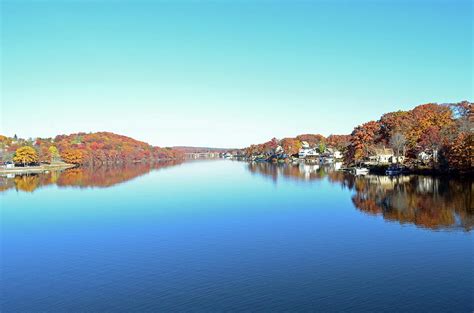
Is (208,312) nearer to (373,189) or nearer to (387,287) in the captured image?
(387,287)

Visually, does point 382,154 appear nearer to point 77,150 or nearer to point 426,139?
point 426,139

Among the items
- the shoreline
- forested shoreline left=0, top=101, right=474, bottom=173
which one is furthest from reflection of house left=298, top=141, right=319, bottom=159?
the shoreline

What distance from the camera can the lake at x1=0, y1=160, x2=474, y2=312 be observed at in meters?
11.6

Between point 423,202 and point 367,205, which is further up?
point 423,202

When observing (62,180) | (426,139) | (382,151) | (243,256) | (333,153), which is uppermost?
(426,139)

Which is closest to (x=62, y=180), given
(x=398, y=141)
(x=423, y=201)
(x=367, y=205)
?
(x=367, y=205)

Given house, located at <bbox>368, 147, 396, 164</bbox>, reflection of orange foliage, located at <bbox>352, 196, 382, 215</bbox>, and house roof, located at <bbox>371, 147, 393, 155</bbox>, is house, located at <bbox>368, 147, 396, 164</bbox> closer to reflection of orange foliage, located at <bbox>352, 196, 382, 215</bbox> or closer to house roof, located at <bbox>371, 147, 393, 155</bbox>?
house roof, located at <bbox>371, 147, 393, 155</bbox>

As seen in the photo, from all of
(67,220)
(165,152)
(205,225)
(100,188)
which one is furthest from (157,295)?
(165,152)

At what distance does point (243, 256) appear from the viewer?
1594cm

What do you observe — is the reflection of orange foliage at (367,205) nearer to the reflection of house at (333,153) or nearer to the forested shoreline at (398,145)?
the forested shoreline at (398,145)

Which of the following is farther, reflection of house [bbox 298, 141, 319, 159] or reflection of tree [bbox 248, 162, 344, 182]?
reflection of house [bbox 298, 141, 319, 159]

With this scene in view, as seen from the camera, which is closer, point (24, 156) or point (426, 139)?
point (426, 139)

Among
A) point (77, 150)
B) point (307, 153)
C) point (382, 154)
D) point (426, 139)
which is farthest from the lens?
point (307, 153)

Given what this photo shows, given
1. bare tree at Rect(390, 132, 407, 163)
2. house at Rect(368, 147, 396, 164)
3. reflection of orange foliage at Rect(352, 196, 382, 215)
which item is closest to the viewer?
reflection of orange foliage at Rect(352, 196, 382, 215)
